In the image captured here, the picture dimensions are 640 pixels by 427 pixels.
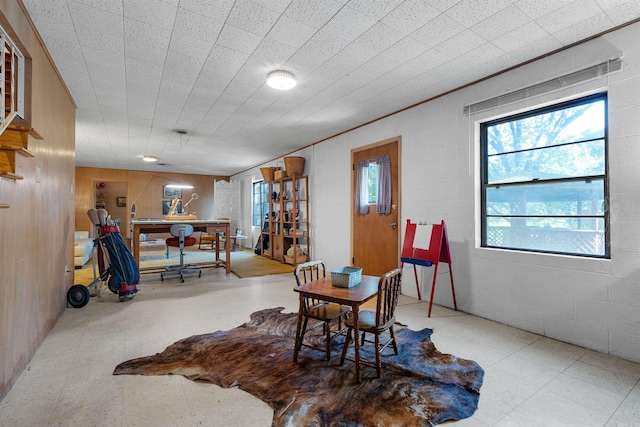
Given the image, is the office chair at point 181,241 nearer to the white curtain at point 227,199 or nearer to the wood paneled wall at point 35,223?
the wood paneled wall at point 35,223

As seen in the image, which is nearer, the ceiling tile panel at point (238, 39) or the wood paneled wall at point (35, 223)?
the wood paneled wall at point (35, 223)

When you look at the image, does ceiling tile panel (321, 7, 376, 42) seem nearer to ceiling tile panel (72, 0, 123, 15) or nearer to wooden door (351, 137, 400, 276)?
ceiling tile panel (72, 0, 123, 15)

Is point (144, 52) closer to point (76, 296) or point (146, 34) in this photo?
point (146, 34)

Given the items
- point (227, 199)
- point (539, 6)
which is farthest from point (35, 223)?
→ point (227, 199)

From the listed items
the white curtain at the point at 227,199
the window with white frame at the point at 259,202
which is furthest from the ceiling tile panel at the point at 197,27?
the white curtain at the point at 227,199

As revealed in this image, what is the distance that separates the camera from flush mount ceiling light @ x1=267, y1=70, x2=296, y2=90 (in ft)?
10.3

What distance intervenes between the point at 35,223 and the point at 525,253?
431 centimetres

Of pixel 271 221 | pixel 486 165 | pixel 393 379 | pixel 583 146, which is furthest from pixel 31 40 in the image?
pixel 271 221

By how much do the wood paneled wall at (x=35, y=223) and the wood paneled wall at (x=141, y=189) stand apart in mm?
6922

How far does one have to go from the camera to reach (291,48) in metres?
2.72

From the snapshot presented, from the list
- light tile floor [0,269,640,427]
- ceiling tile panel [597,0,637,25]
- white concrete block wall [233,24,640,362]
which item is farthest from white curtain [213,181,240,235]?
ceiling tile panel [597,0,637,25]

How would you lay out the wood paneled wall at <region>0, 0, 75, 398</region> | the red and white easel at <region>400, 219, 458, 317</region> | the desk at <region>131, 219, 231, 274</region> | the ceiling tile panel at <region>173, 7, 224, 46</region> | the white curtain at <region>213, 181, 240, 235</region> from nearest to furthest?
the wood paneled wall at <region>0, 0, 75, 398</region>
the ceiling tile panel at <region>173, 7, 224, 46</region>
the red and white easel at <region>400, 219, 458, 317</region>
the desk at <region>131, 219, 231, 274</region>
the white curtain at <region>213, 181, 240, 235</region>

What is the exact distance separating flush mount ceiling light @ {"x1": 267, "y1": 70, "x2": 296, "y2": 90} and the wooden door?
5.84 feet

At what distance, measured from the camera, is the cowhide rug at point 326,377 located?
1703mm
